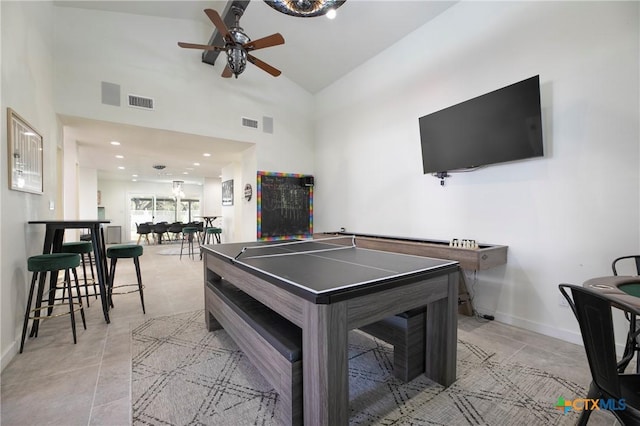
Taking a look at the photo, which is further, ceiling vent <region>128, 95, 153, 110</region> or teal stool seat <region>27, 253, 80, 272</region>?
ceiling vent <region>128, 95, 153, 110</region>

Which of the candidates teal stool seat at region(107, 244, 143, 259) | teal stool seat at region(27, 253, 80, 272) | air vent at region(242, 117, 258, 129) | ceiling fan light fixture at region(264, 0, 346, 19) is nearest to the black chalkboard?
air vent at region(242, 117, 258, 129)

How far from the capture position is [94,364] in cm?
216

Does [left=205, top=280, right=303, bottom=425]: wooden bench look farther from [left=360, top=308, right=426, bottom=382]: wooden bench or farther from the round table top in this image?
the round table top

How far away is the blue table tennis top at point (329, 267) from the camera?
1375 mm

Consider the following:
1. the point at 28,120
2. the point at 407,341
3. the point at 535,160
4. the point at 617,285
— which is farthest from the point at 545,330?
the point at 28,120

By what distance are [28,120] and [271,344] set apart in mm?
3384

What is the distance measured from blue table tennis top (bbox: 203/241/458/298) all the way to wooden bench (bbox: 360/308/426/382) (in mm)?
404

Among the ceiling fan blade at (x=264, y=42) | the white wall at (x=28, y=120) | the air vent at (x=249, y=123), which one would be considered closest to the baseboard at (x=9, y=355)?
the white wall at (x=28, y=120)

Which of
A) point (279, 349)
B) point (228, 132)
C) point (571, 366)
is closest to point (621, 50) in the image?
point (571, 366)

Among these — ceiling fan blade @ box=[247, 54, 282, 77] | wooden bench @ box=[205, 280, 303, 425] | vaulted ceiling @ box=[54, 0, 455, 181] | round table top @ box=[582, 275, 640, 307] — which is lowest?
wooden bench @ box=[205, 280, 303, 425]

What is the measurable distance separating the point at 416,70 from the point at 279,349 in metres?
3.96

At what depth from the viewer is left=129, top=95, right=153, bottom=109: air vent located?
418cm

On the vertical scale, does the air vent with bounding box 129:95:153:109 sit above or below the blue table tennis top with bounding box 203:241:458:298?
above

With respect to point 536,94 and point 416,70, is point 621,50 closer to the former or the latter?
point 536,94
